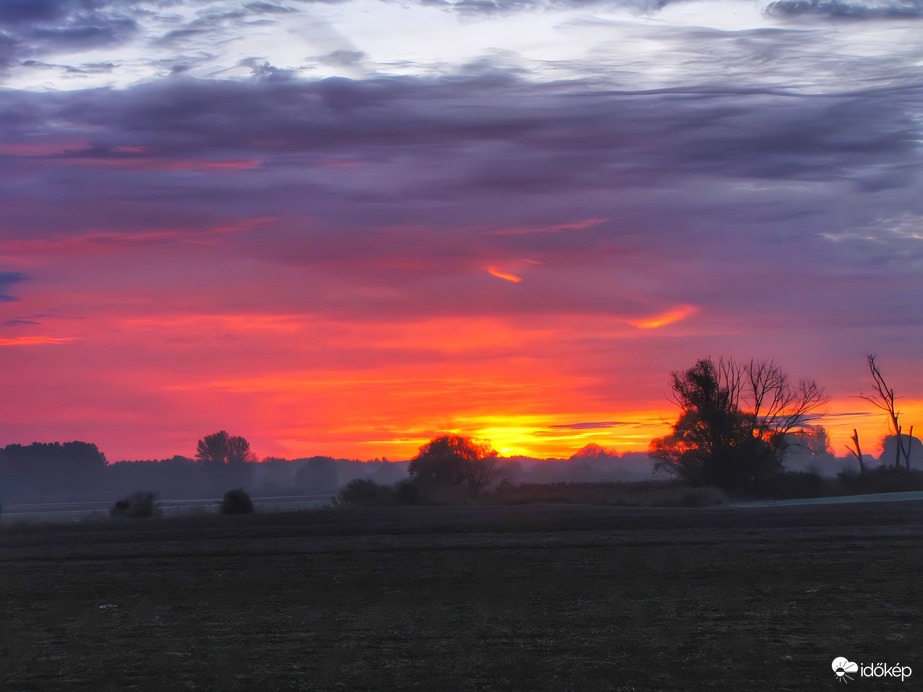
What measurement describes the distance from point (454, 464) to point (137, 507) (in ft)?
93.8

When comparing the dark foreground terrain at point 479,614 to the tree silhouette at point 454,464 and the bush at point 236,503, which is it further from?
the tree silhouette at point 454,464

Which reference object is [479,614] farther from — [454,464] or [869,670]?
[454,464]

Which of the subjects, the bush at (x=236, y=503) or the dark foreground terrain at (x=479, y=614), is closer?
the dark foreground terrain at (x=479, y=614)

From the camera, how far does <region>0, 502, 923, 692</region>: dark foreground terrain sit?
11219 mm

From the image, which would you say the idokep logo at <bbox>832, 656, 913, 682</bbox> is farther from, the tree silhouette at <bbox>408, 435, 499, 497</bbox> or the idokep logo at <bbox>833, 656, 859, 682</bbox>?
the tree silhouette at <bbox>408, 435, 499, 497</bbox>

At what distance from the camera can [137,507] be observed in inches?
2357

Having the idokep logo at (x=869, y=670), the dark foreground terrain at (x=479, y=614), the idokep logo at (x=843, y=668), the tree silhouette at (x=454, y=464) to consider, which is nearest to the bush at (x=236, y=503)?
the tree silhouette at (x=454, y=464)

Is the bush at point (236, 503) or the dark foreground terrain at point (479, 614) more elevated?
the bush at point (236, 503)

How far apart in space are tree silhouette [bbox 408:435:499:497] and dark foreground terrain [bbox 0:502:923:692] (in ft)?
170

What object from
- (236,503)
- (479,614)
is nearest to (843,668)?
(479,614)

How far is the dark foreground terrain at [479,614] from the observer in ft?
36.8

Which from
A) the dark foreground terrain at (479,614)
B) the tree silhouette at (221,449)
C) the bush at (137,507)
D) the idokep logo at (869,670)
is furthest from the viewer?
the tree silhouette at (221,449)

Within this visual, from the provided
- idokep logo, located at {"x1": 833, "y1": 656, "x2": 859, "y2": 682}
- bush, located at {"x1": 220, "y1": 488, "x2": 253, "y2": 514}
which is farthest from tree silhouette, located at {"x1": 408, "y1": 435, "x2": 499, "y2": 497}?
idokep logo, located at {"x1": 833, "y1": 656, "x2": 859, "y2": 682}

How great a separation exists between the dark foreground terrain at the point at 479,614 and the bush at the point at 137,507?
110ft
